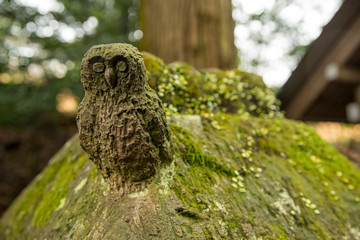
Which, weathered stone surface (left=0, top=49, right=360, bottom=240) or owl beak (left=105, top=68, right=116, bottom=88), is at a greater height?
owl beak (left=105, top=68, right=116, bottom=88)

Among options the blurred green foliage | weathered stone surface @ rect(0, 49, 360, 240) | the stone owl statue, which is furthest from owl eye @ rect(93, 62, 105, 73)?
the blurred green foliage

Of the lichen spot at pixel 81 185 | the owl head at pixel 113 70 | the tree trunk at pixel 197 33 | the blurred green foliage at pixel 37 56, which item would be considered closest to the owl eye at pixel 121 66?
the owl head at pixel 113 70

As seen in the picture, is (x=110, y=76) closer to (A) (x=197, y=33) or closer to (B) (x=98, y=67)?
(B) (x=98, y=67)

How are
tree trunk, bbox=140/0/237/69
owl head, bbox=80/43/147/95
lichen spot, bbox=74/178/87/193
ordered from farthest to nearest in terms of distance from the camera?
tree trunk, bbox=140/0/237/69 < lichen spot, bbox=74/178/87/193 < owl head, bbox=80/43/147/95

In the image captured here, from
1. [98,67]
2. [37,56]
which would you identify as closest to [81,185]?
[98,67]

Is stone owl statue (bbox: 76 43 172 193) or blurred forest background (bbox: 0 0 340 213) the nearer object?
stone owl statue (bbox: 76 43 172 193)

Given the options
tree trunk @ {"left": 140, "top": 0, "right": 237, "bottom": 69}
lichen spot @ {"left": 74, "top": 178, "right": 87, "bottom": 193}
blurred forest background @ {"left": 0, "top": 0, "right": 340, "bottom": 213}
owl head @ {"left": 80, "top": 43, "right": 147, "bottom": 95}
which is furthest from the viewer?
blurred forest background @ {"left": 0, "top": 0, "right": 340, "bottom": 213}

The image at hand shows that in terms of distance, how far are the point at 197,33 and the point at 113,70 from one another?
2.84 m

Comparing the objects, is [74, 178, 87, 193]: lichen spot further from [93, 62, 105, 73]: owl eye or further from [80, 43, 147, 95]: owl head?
[93, 62, 105, 73]: owl eye

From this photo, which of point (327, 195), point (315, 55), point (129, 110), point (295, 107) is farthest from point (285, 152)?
point (295, 107)

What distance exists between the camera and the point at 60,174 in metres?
2.31

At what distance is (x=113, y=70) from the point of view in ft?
4.14

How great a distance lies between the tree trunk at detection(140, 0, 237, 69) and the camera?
382cm

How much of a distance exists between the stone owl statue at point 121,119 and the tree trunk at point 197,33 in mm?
2581
